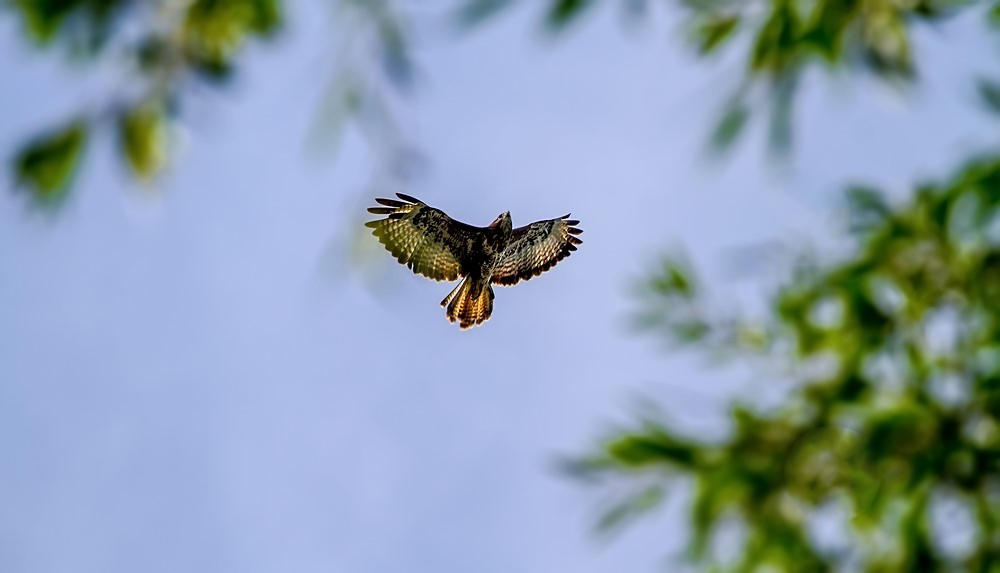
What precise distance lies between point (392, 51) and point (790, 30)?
37.7 inches

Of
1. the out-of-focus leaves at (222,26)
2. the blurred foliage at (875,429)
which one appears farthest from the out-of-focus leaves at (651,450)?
the out-of-focus leaves at (222,26)

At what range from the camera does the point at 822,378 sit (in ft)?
10.5

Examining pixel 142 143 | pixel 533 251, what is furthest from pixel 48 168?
pixel 533 251

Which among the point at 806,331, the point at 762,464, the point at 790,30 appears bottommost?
the point at 762,464

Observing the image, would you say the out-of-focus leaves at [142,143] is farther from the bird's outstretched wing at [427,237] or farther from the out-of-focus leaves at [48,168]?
the bird's outstretched wing at [427,237]

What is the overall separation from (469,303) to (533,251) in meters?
0.38

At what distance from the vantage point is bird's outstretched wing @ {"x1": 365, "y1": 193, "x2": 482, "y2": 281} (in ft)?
13.2

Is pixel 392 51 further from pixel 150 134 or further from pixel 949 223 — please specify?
pixel 949 223

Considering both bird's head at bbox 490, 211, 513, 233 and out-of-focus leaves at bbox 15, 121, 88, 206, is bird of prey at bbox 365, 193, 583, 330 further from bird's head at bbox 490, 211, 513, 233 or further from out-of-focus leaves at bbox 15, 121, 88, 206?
out-of-focus leaves at bbox 15, 121, 88, 206

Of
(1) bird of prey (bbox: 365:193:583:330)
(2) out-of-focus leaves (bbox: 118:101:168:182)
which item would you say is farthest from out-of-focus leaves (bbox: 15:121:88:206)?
(1) bird of prey (bbox: 365:193:583:330)

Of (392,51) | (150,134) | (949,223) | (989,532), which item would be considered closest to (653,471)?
(989,532)

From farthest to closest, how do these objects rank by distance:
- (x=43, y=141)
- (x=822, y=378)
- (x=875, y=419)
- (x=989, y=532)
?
1. (x=822, y=378)
2. (x=875, y=419)
3. (x=989, y=532)
4. (x=43, y=141)

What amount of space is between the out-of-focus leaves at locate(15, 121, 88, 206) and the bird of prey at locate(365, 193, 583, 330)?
4.76 ft

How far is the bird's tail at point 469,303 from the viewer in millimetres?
3967
